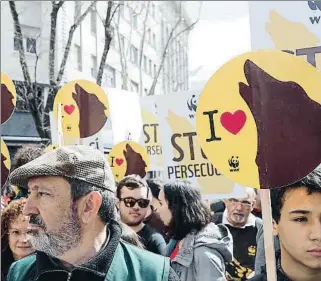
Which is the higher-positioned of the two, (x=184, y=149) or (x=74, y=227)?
(x=184, y=149)

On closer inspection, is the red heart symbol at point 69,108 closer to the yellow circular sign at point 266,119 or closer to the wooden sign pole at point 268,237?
the yellow circular sign at point 266,119

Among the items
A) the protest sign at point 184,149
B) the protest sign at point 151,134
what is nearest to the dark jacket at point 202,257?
the protest sign at point 184,149

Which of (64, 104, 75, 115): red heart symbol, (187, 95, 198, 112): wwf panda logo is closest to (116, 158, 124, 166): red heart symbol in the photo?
(64, 104, 75, 115): red heart symbol

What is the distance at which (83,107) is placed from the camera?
493cm

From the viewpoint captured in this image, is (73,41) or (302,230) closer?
(302,230)

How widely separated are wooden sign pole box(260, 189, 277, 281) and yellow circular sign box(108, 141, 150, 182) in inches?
133

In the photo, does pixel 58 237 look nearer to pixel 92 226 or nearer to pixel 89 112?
pixel 92 226

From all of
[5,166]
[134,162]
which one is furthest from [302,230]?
[134,162]

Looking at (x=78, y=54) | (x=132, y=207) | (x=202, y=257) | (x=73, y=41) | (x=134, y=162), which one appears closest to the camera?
(x=202, y=257)

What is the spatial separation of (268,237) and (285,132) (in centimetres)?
41

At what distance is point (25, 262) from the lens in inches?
90.0

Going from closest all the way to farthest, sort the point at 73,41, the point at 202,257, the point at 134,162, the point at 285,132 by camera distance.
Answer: the point at 285,132 → the point at 202,257 → the point at 134,162 → the point at 73,41

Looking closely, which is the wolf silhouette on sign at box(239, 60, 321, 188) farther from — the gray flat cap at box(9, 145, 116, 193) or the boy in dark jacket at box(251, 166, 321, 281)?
the gray flat cap at box(9, 145, 116, 193)

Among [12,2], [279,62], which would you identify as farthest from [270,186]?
[12,2]
